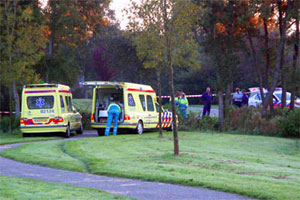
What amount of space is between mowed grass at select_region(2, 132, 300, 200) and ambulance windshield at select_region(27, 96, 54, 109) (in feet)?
16.3

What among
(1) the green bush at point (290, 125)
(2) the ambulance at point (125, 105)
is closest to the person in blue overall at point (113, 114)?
(2) the ambulance at point (125, 105)

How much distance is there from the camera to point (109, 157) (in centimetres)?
1370

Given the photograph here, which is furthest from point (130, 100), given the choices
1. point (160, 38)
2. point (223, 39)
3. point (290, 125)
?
point (160, 38)

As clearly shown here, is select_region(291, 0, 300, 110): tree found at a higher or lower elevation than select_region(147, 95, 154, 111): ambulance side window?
higher

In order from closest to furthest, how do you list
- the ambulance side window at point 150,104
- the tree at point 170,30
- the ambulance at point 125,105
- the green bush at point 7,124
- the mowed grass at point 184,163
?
the mowed grass at point 184,163, the tree at point 170,30, the ambulance at point 125,105, the ambulance side window at point 150,104, the green bush at point 7,124

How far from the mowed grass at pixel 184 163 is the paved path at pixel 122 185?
30 cm

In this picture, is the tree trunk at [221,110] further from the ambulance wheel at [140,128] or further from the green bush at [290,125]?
the ambulance wheel at [140,128]

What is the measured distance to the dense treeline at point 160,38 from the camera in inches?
570

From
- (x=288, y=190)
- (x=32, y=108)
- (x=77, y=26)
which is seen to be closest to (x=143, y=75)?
(x=77, y=26)

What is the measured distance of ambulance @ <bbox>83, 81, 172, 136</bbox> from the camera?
73.5 ft

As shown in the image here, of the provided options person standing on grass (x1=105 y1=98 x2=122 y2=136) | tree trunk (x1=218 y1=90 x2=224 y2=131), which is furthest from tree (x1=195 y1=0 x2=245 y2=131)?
person standing on grass (x1=105 y1=98 x2=122 y2=136)

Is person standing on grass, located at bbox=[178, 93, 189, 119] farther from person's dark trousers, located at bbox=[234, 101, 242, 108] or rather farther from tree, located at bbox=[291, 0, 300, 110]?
person's dark trousers, located at bbox=[234, 101, 242, 108]

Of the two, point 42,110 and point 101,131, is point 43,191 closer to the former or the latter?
point 42,110

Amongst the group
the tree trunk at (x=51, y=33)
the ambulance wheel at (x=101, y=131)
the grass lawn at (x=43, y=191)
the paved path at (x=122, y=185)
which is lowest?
the paved path at (x=122, y=185)
